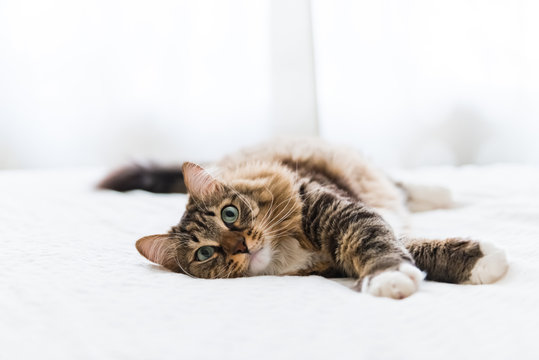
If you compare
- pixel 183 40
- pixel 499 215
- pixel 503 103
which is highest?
pixel 183 40

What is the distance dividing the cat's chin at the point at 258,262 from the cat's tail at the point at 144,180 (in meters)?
1.08

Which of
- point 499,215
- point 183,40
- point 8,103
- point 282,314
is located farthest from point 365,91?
point 282,314

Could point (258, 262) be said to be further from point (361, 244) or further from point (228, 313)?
point (228, 313)

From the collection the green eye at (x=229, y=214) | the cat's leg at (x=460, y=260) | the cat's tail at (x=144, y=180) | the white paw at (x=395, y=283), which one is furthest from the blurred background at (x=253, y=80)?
the white paw at (x=395, y=283)

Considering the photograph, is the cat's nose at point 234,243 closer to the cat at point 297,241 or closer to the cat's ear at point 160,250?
the cat at point 297,241

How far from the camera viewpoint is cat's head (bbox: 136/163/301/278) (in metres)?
1.10

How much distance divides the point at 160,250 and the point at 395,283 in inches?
21.5

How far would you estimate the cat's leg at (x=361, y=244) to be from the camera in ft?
2.86

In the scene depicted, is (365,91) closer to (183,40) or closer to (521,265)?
(183,40)

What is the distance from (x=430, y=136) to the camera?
329 cm

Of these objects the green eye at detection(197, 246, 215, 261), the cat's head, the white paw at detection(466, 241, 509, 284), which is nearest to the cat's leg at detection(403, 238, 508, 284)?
the white paw at detection(466, 241, 509, 284)

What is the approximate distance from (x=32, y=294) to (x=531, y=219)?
126 centimetres

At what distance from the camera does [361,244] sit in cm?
104

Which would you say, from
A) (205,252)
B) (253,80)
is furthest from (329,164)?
(253,80)
